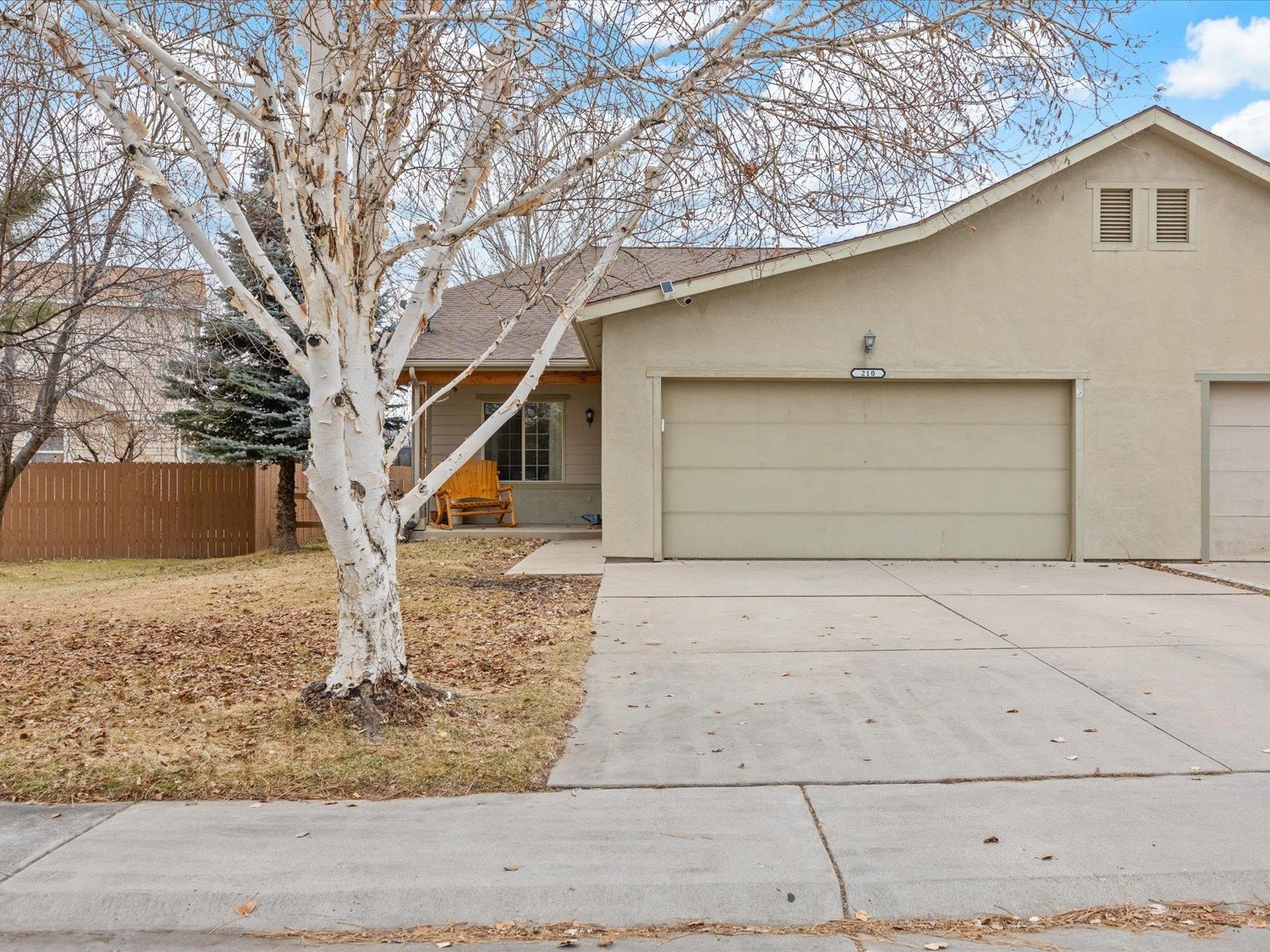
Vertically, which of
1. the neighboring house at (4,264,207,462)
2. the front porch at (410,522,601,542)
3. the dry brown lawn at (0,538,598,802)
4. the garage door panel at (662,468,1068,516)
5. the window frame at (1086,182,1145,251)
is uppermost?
the window frame at (1086,182,1145,251)

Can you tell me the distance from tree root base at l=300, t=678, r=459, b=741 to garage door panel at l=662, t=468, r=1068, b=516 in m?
6.38

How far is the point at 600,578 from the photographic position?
9.88 m

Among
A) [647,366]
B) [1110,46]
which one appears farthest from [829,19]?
[647,366]

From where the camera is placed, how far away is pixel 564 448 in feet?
51.9

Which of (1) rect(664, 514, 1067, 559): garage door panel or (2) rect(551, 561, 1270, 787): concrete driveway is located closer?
(2) rect(551, 561, 1270, 787): concrete driveway

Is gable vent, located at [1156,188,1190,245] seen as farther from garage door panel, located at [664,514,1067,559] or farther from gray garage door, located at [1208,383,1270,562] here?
garage door panel, located at [664,514,1067,559]

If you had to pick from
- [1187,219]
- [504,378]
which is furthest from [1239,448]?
[504,378]

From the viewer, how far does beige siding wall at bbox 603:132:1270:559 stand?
35.0 ft

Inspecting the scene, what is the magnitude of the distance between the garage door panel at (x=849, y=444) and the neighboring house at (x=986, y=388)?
0.02 metres

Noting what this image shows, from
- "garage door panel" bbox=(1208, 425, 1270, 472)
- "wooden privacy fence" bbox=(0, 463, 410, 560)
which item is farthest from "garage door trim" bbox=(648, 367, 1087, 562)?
"wooden privacy fence" bbox=(0, 463, 410, 560)

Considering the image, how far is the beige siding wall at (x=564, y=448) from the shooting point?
51.2 feet

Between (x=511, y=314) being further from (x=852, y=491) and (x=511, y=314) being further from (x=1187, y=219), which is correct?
(x=1187, y=219)

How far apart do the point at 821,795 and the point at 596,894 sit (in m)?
1.23

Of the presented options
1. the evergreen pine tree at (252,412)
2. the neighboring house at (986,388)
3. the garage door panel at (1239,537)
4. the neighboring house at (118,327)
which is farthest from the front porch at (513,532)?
the garage door panel at (1239,537)
